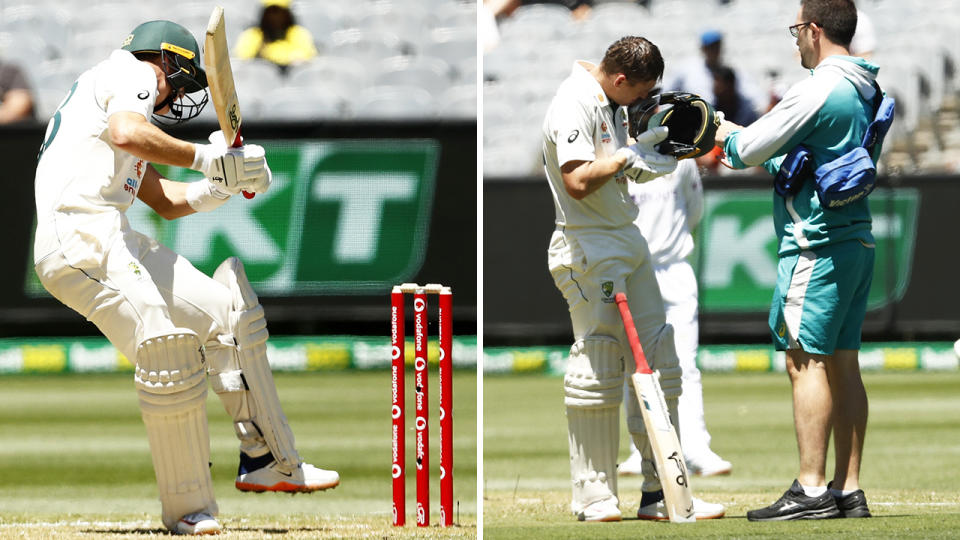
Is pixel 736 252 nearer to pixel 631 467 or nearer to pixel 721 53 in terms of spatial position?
pixel 721 53

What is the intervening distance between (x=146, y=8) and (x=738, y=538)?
33.8 ft

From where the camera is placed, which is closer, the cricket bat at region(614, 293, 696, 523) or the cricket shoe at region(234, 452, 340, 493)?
the cricket bat at region(614, 293, 696, 523)

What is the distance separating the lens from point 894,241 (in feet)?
35.9

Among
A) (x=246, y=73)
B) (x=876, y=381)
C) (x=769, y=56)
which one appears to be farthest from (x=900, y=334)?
(x=246, y=73)

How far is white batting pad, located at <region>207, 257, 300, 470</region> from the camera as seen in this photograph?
5148 mm

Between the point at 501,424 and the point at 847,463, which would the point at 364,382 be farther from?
the point at 847,463

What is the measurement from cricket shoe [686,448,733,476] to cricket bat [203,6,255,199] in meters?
2.81

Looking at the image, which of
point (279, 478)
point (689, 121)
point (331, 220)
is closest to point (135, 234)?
point (279, 478)

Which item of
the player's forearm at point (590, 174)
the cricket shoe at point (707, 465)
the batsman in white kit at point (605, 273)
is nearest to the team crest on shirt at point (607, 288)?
the batsman in white kit at point (605, 273)

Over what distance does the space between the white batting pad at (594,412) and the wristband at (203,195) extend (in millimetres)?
1395

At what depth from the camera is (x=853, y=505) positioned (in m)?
5.04

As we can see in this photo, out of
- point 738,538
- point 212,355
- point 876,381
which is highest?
point 212,355

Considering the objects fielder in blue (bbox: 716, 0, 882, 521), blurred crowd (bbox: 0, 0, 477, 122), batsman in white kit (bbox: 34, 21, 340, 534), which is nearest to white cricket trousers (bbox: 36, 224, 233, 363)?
batsman in white kit (bbox: 34, 21, 340, 534)

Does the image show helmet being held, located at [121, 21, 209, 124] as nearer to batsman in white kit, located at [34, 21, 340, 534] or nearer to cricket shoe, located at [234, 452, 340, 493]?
batsman in white kit, located at [34, 21, 340, 534]
